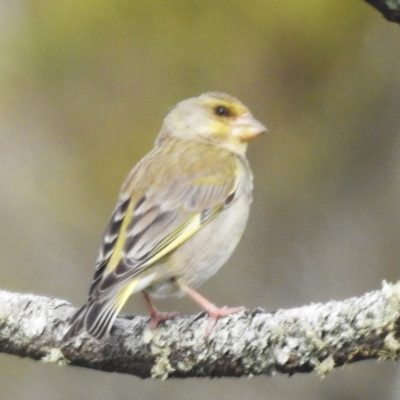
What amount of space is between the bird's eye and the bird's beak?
8 centimetres

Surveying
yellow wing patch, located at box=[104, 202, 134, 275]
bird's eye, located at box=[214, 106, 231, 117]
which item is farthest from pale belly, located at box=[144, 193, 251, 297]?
bird's eye, located at box=[214, 106, 231, 117]

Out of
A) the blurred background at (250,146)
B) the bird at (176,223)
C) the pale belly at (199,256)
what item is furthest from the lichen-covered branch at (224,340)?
the blurred background at (250,146)

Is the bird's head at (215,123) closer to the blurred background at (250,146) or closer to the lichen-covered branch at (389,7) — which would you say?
the blurred background at (250,146)

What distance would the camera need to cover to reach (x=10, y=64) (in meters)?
8.20

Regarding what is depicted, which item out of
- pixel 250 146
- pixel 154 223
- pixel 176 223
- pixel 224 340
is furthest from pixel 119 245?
pixel 250 146

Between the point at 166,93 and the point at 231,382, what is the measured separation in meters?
2.36

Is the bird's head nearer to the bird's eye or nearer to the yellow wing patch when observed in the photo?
the bird's eye

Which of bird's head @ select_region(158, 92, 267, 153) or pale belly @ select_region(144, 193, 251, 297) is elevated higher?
bird's head @ select_region(158, 92, 267, 153)

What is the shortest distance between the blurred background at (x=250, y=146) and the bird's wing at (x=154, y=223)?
2.21 metres

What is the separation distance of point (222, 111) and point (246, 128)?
0.23 metres

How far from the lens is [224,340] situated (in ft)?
14.8

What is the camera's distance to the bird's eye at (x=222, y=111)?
6371 millimetres

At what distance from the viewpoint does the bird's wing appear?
16.4 ft

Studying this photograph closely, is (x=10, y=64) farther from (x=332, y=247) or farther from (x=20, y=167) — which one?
(x=332, y=247)
